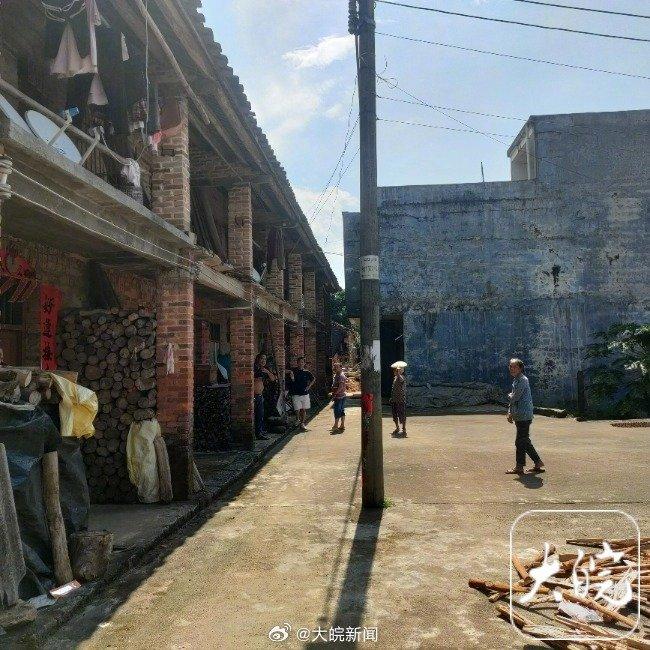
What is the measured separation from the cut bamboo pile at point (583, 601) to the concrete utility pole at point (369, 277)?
2197mm

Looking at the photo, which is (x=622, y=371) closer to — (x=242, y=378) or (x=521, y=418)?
(x=521, y=418)

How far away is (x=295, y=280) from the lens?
1870 centimetres

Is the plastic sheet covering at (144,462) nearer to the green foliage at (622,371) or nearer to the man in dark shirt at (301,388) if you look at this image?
the man in dark shirt at (301,388)

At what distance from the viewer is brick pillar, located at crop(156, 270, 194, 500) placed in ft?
23.7

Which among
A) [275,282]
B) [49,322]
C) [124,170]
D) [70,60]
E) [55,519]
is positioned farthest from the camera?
[275,282]

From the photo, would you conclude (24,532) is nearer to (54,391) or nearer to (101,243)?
(54,391)

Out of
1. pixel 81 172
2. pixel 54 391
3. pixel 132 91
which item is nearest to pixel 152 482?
pixel 54 391

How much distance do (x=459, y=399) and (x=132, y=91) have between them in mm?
16971

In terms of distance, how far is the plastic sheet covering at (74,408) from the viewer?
4867 millimetres

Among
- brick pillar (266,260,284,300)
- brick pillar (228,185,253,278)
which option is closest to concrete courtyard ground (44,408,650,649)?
brick pillar (228,185,253,278)

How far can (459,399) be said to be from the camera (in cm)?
2111

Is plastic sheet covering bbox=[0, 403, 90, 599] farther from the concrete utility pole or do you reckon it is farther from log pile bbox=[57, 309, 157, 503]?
the concrete utility pole

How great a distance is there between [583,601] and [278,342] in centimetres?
1206

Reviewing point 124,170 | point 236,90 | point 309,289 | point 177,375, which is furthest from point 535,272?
point 124,170
